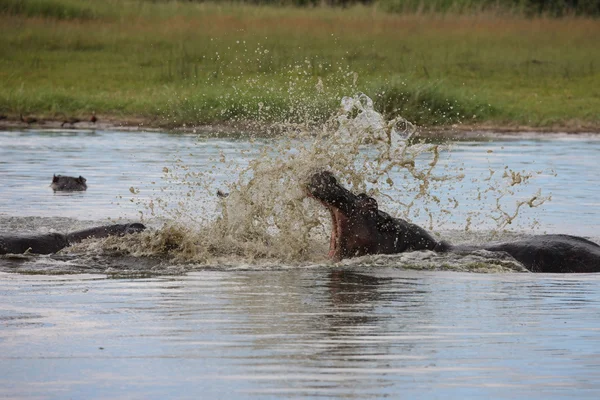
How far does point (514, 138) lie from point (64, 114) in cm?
834

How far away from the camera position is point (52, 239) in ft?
32.5

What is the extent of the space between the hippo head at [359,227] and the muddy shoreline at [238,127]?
13.9m

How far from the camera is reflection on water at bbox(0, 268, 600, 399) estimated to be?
5.73 metres

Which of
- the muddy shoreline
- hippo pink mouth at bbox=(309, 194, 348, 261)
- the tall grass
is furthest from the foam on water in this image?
the tall grass

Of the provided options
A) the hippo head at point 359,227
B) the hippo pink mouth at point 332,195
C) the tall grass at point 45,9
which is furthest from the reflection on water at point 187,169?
the tall grass at point 45,9

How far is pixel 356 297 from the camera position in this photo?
7992 mm

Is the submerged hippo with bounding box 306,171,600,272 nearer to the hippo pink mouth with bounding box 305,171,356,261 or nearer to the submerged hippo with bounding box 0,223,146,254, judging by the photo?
the hippo pink mouth with bounding box 305,171,356,261

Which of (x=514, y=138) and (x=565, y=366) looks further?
(x=514, y=138)

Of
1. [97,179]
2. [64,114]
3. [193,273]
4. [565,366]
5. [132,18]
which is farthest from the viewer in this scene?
[132,18]

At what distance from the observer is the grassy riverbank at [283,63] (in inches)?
955

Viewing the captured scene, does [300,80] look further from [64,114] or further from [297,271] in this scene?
[297,271]

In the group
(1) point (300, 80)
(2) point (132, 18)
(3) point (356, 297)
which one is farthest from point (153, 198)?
(2) point (132, 18)

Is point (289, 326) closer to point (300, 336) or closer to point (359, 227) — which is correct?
point (300, 336)

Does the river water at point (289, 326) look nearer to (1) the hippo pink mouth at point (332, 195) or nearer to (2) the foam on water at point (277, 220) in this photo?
(2) the foam on water at point (277, 220)
